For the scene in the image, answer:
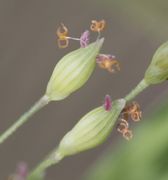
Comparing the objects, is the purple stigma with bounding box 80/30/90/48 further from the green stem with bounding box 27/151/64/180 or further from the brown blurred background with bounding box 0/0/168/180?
the brown blurred background with bounding box 0/0/168/180

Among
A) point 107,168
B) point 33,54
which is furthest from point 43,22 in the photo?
point 107,168

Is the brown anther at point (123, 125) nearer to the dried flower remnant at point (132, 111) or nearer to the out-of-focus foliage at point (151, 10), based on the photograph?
the dried flower remnant at point (132, 111)

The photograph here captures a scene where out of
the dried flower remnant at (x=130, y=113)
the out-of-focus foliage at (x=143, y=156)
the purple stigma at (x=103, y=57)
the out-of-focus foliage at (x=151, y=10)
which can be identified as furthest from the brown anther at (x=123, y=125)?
the out-of-focus foliage at (x=151, y=10)

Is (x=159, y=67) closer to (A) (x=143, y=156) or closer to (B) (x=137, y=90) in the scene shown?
(B) (x=137, y=90)

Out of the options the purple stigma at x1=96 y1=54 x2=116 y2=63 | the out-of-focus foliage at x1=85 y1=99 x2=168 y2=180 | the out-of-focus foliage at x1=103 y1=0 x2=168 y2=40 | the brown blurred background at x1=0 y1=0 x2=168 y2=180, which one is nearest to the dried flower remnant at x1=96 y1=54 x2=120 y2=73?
the purple stigma at x1=96 y1=54 x2=116 y2=63

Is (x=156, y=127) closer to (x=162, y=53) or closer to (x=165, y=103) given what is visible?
(x=165, y=103)

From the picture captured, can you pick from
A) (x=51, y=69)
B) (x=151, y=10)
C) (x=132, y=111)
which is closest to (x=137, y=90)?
(x=132, y=111)

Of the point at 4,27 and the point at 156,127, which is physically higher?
the point at 4,27
